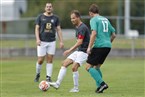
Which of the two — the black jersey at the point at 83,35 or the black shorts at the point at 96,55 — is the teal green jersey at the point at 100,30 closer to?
the black shorts at the point at 96,55

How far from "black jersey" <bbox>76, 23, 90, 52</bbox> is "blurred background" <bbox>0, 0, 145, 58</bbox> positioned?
22.6 m

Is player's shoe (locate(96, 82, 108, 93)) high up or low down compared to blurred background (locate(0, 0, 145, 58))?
up

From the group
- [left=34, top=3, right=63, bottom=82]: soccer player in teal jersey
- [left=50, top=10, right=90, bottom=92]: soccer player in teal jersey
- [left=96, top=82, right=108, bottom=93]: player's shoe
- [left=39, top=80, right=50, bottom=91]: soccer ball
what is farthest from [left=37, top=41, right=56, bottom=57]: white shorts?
[left=96, top=82, right=108, bottom=93]: player's shoe

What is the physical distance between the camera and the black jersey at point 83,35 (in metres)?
14.2

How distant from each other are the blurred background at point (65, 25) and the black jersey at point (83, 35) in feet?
74.1

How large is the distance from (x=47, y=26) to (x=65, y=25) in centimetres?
3243

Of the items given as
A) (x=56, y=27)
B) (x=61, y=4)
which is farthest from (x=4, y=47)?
(x=56, y=27)

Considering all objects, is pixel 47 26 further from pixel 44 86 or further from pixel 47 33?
pixel 44 86

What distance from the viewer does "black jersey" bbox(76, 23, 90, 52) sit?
46.7 ft

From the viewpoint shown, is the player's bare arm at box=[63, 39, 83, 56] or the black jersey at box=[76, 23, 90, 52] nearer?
the player's bare arm at box=[63, 39, 83, 56]

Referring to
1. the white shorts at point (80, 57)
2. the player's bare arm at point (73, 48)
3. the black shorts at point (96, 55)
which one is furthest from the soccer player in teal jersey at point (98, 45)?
the player's bare arm at point (73, 48)

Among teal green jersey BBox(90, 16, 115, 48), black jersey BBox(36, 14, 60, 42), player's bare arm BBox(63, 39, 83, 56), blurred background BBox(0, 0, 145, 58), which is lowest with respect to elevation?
blurred background BBox(0, 0, 145, 58)

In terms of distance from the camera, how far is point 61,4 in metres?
52.1

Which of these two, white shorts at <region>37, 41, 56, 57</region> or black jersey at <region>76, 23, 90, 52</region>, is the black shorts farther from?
white shorts at <region>37, 41, 56, 57</region>
